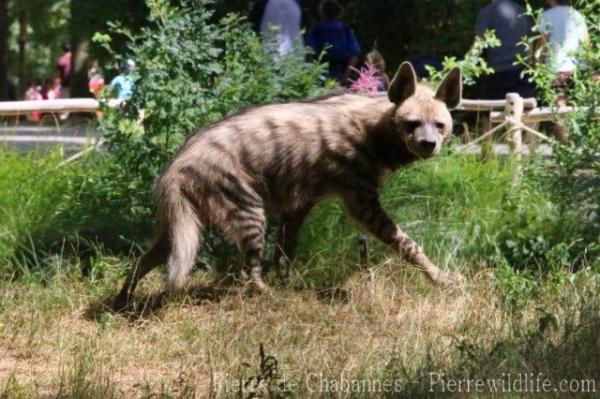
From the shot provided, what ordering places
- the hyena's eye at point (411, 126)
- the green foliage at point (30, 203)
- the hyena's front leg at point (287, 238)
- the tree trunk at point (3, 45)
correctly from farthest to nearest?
the tree trunk at point (3, 45)
the green foliage at point (30, 203)
the hyena's front leg at point (287, 238)
the hyena's eye at point (411, 126)

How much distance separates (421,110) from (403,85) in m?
0.20

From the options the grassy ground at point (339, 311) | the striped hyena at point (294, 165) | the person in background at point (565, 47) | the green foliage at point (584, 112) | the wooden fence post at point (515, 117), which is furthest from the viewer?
the wooden fence post at point (515, 117)

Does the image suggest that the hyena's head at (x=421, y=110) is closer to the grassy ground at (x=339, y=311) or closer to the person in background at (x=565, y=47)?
the grassy ground at (x=339, y=311)

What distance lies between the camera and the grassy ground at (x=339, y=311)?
5387 mm

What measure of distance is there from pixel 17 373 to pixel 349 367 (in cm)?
161

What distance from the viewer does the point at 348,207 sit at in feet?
24.4

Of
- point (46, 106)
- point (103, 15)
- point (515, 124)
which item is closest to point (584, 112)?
point (515, 124)

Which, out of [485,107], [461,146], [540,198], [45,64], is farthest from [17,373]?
[45,64]

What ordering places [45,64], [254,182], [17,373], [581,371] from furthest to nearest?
[45,64]
[254,182]
[17,373]
[581,371]

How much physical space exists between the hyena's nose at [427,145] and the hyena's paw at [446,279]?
726mm

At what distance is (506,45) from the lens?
441 inches

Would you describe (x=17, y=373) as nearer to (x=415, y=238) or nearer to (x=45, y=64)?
(x=415, y=238)

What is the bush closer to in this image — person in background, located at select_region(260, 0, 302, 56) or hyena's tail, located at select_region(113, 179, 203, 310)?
hyena's tail, located at select_region(113, 179, 203, 310)

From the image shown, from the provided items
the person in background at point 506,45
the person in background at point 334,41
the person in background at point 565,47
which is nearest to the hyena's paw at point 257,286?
the person in background at point 565,47
